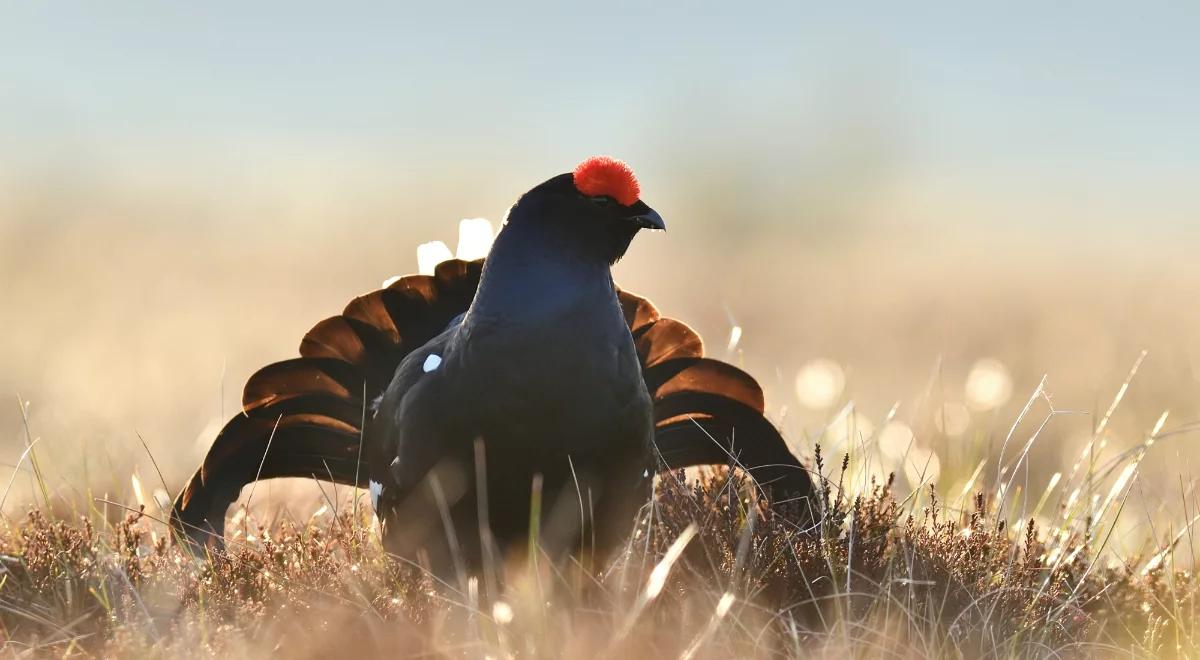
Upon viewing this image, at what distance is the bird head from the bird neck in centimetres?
2

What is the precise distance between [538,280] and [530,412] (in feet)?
1.27

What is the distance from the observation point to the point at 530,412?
335 cm

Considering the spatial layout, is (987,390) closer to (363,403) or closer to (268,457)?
(363,403)

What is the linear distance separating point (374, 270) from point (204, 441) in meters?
14.6

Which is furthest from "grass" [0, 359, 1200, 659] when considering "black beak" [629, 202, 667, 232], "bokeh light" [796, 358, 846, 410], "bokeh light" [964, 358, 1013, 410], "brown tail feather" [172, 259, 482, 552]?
"bokeh light" [964, 358, 1013, 410]

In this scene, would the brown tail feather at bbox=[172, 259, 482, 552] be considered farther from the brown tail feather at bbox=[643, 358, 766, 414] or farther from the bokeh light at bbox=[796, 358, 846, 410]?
the bokeh light at bbox=[796, 358, 846, 410]

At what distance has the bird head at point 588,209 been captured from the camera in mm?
3547

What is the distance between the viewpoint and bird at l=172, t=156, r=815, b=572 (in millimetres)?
3373

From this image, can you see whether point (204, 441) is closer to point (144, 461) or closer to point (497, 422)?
point (144, 461)

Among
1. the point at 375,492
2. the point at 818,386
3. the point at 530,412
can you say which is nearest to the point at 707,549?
the point at 530,412

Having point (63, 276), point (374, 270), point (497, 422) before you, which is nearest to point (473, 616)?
point (497, 422)

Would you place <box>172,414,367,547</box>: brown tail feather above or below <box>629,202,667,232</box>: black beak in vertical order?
below

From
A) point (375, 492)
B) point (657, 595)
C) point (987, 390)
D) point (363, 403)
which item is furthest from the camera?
point (987, 390)

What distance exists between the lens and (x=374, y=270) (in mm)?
19859
